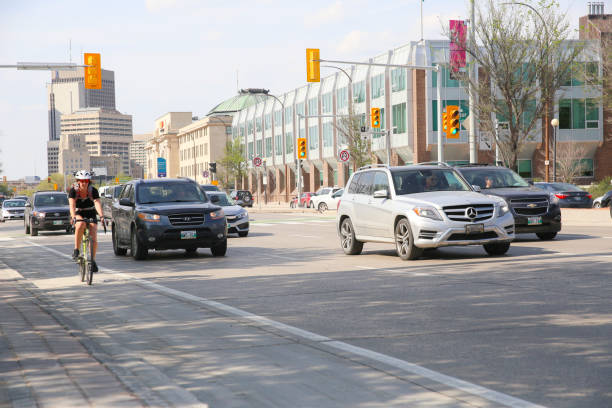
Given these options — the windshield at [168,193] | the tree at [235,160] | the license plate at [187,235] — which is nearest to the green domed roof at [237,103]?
the tree at [235,160]

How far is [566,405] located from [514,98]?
94.2 ft

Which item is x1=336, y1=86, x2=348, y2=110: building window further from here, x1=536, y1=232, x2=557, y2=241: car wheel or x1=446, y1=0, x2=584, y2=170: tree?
x1=536, y1=232, x2=557, y2=241: car wheel

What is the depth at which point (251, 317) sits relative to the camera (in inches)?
334

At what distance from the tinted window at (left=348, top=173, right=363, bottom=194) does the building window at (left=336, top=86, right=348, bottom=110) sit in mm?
58818

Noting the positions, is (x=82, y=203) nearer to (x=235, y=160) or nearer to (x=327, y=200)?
(x=327, y=200)

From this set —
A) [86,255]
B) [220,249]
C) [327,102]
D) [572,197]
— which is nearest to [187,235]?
[220,249]

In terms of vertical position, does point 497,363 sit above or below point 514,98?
below

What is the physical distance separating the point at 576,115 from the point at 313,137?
30530 mm

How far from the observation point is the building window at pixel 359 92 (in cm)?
7106

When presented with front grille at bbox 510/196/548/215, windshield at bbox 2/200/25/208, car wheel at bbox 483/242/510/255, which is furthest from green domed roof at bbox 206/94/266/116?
car wheel at bbox 483/242/510/255

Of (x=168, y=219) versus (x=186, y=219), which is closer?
(x=168, y=219)

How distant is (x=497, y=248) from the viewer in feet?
48.8

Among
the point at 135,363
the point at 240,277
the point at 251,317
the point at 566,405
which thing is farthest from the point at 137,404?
the point at 240,277

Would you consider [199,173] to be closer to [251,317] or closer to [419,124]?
[419,124]
